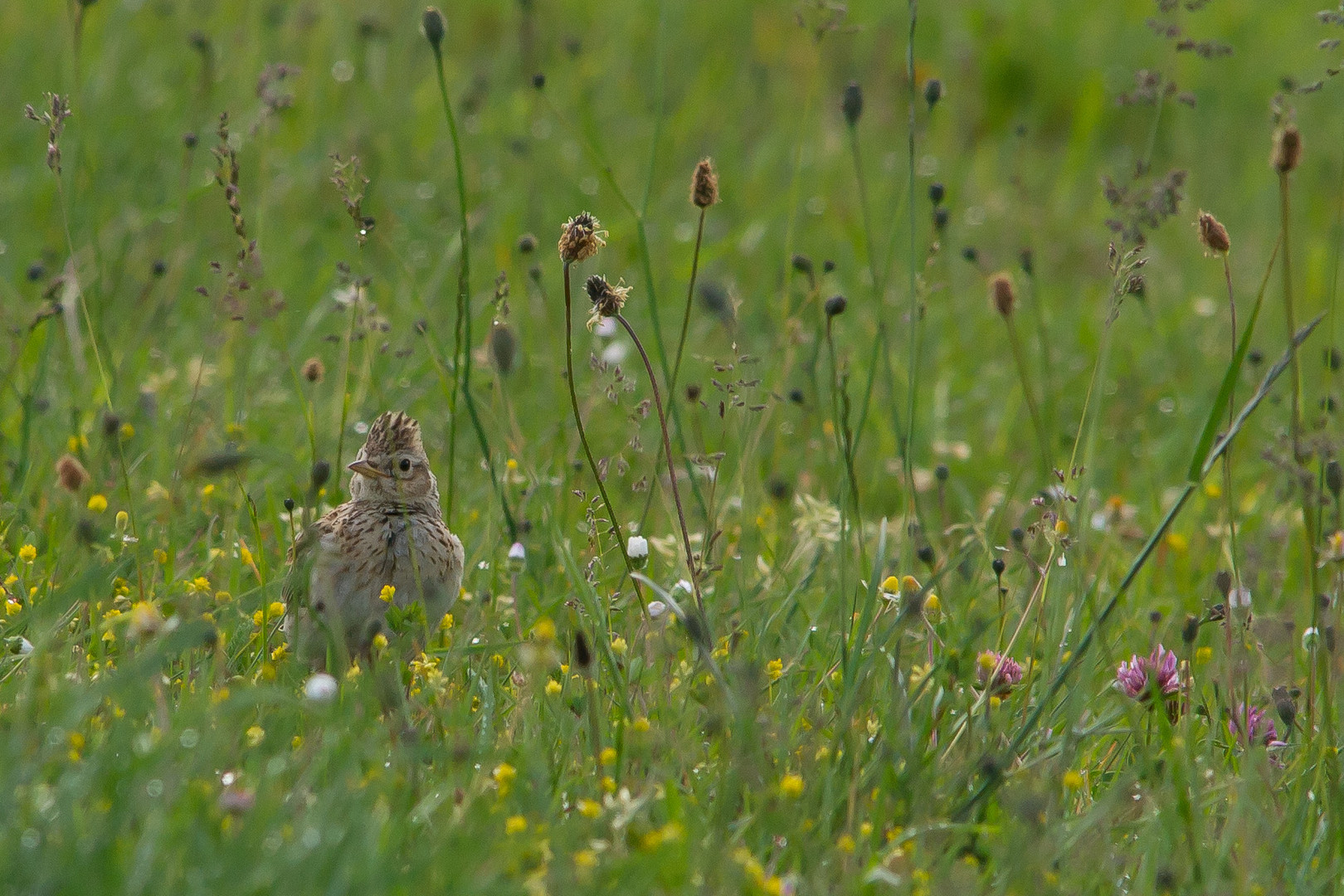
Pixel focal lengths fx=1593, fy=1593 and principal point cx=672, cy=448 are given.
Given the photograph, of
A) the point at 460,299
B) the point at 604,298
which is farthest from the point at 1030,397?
the point at 460,299

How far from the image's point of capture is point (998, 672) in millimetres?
3828

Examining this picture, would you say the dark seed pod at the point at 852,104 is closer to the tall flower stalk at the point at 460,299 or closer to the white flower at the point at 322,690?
the tall flower stalk at the point at 460,299

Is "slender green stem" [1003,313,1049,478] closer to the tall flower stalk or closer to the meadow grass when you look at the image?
the meadow grass

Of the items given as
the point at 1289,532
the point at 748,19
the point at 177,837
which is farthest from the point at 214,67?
the point at 177,837

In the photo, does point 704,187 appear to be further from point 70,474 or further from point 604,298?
point 70,474

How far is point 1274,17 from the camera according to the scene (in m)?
11.6

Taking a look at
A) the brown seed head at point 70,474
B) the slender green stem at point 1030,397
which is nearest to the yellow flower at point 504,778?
the brown seed head at point 70,474

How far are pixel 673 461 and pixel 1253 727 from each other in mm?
1987

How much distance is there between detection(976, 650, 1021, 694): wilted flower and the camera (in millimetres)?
3664

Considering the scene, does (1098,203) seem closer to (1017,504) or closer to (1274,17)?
(1274,17)

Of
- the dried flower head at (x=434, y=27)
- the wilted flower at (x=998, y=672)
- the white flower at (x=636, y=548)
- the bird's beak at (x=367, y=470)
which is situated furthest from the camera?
the bird's beak at (x=367, y=470)

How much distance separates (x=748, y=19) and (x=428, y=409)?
18.3 ft

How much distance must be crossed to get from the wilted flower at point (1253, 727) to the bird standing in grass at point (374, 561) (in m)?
1.98

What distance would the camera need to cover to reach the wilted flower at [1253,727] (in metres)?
3.69
